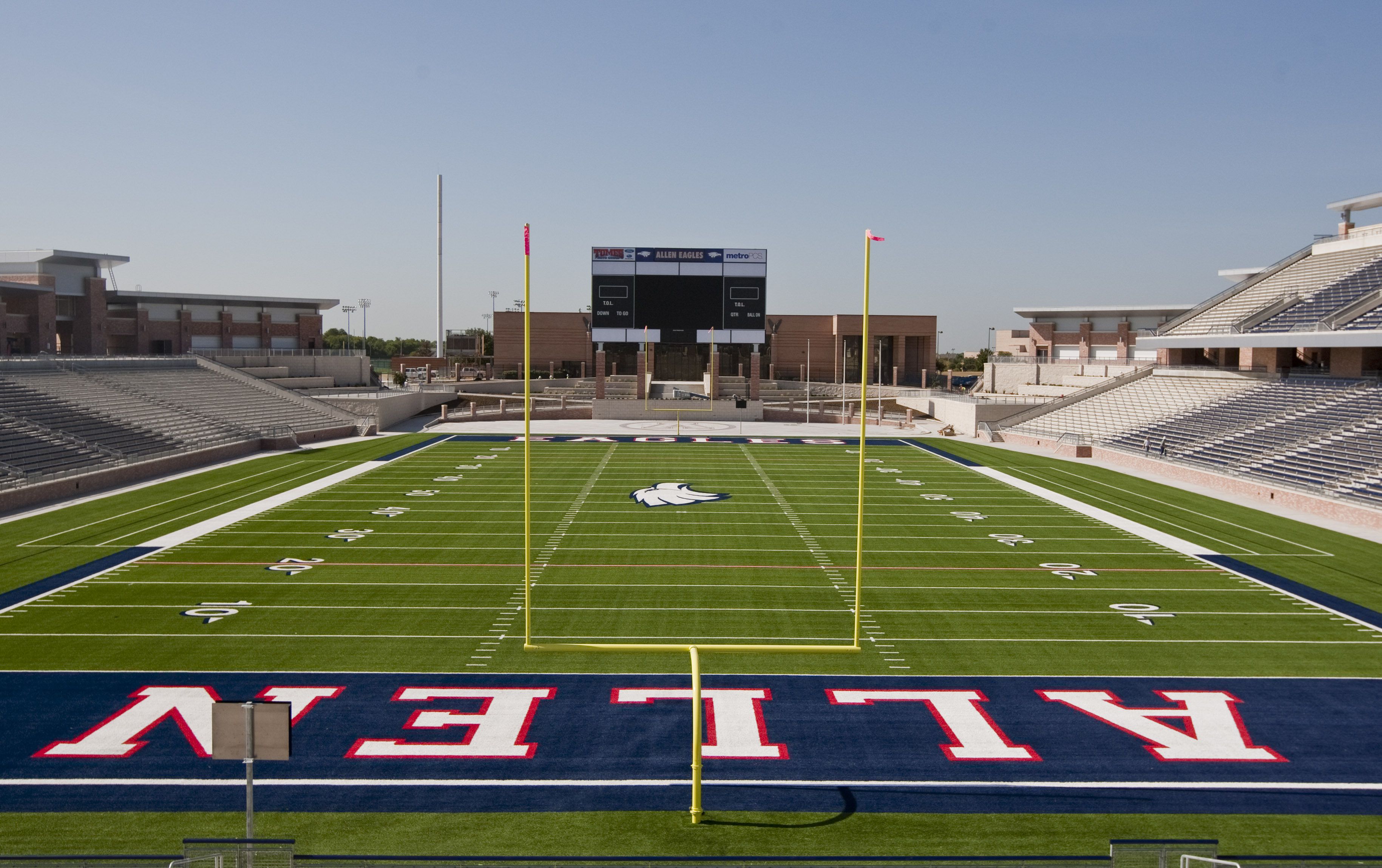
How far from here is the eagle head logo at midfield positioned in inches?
878

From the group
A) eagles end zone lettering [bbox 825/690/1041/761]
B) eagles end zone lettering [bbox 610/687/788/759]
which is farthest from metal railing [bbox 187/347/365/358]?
eagles end zone lettering [bbox 825/690/1041/761]

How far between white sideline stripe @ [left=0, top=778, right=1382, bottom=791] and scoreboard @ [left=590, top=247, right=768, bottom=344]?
39.9 meters

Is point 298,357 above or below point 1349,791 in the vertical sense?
above

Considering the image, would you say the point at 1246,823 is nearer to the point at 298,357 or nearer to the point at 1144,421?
the point at 1144,421

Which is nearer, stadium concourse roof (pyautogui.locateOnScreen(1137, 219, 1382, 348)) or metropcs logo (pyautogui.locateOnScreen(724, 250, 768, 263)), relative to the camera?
stadium concourse roof (pyautogui.locateOnScreen(1137, 219, 1382, 348))

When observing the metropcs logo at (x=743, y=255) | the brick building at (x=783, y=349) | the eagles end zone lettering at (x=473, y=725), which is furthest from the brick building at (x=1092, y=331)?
the eagles end zone lettering at (x=473, y=725)

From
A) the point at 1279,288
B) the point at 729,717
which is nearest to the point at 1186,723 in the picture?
the point at 729,717

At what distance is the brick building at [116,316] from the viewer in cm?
3988

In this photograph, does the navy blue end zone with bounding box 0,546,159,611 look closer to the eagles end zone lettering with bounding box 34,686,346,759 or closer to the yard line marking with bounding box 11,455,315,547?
the yard line marking with bounding box 11,455,315,547

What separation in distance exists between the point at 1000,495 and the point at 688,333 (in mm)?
26267

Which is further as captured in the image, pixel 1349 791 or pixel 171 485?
pixel 171 485

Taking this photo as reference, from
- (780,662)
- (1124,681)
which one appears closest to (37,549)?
(780,662)

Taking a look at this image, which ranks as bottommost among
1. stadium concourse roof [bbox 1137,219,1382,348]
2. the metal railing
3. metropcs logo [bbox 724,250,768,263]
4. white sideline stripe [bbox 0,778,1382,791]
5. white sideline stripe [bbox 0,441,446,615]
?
white sideline stripe [bbox 0,778,1382,791]

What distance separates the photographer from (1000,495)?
23.9 metres
